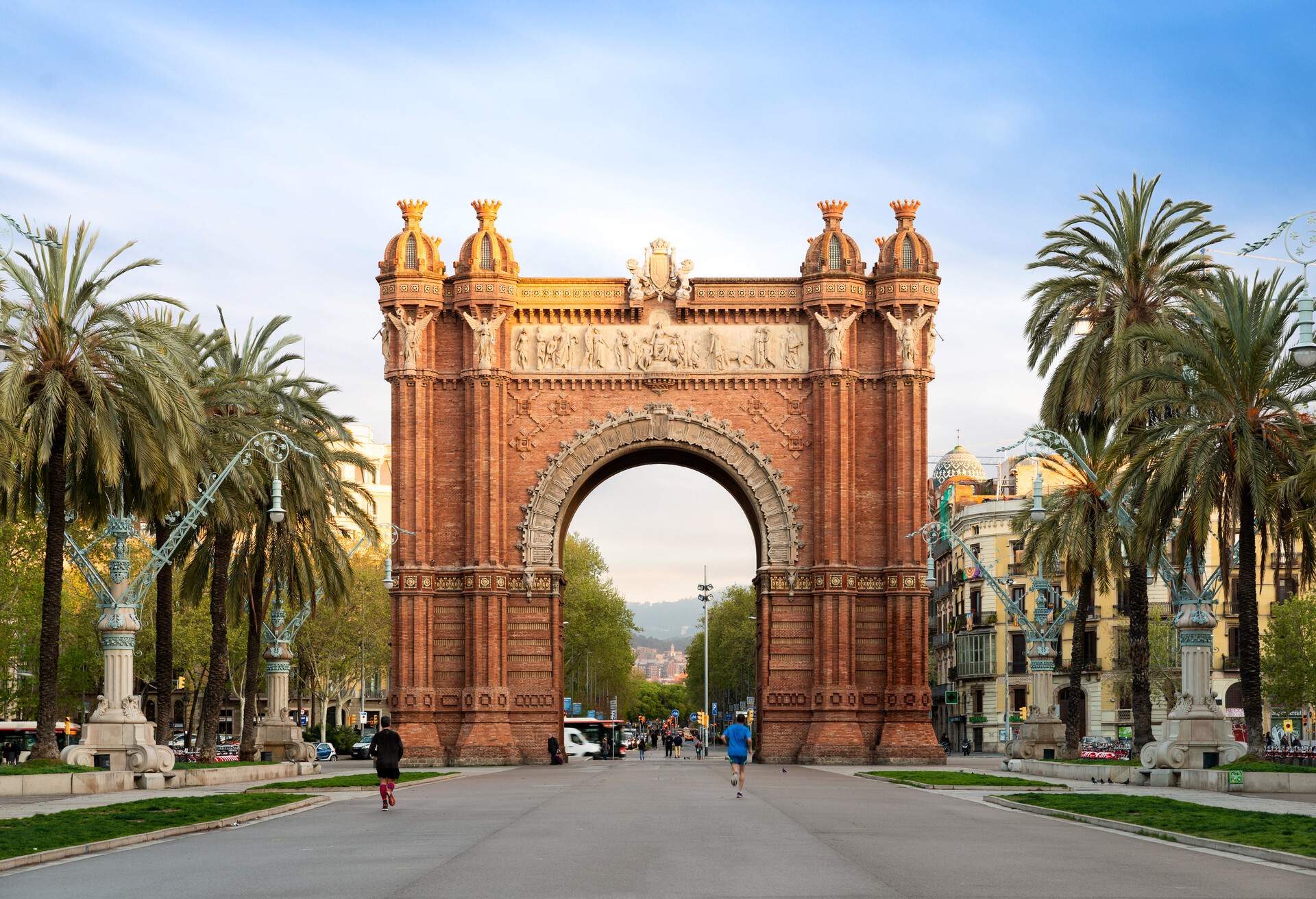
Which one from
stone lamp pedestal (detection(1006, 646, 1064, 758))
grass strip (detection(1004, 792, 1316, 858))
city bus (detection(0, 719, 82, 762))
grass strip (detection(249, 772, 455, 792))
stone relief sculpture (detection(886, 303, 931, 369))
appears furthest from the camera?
city bus (detection(0, 719, 82, 762))

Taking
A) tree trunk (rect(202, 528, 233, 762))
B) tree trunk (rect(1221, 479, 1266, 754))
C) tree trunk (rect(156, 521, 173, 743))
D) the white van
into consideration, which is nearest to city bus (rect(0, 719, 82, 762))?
the white van

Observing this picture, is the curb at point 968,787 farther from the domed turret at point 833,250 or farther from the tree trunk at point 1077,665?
the domed turret at point 833,250

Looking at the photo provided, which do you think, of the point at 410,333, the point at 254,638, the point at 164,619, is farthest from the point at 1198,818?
the point at 410,333

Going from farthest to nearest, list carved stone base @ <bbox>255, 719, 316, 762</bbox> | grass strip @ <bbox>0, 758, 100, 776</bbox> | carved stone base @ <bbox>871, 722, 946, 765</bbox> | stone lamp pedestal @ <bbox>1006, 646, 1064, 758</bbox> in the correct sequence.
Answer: carved stone base @ <bbox>871, 722, 946, 765</bbox> < stone lamp pedestal @ <bbox>1006, 646, 1064, 758</bbox> < carved stone base @ <bbox>255, 719, 316, 762</bbox> < grass strip @ <bbox>0, 758, 100, 776</bbox>

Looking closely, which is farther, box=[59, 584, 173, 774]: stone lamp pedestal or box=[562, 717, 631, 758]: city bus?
box=[562, 717, 631, 758]: city bus

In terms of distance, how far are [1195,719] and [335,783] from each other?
19039mm

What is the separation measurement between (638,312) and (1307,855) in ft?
134

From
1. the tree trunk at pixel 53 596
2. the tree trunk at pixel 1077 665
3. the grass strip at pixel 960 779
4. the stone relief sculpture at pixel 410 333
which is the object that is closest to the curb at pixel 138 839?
the tree trunk at pixel 53 596

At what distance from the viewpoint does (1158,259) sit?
141ft

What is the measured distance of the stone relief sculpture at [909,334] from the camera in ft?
179

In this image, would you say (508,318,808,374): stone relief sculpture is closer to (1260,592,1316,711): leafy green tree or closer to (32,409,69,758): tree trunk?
(32,409,69,758): tree trunk

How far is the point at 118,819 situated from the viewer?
2320 cm

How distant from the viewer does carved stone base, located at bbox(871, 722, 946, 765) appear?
5344 cm

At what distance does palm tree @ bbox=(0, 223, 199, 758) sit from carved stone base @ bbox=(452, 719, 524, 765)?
2038cm
